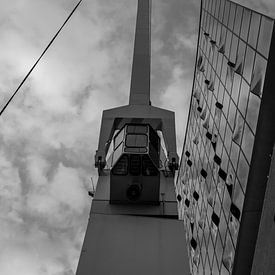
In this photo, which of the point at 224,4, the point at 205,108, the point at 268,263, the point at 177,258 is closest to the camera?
the point at 177,258

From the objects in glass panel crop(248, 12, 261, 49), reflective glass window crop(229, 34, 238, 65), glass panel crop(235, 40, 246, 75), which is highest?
reflective glass window crop(229, 34, 238, 65)

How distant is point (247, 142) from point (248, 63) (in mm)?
4341

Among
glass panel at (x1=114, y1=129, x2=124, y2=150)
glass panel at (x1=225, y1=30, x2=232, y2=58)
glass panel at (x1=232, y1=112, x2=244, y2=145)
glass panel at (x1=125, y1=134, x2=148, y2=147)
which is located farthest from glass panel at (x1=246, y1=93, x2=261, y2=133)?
glass panel at (x1=225, y1=30, x2=232, y2=58)

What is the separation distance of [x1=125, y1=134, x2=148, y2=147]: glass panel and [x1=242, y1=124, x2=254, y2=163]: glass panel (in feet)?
20.1

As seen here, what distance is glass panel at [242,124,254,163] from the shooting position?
2108 cm

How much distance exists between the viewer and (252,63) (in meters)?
22.4

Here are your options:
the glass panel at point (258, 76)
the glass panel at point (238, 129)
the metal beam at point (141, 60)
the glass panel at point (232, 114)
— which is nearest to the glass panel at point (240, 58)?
the glass panel at point (232, 114)

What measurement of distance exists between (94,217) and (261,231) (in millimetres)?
7136

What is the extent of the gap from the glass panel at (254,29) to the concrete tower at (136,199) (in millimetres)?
5564

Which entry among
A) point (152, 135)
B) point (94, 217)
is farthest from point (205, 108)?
point (94, 217)

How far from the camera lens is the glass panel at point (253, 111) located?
20734 millimetres

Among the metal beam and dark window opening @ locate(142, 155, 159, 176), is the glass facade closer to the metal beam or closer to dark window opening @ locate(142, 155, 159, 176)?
the metal beam

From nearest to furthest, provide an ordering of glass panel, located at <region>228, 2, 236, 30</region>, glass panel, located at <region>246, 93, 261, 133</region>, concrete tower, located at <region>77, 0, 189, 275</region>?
concrete tower, located at <region>77, 0, 189, 275</region> → glass panel, located at <region>246, 93, 261, 133</region> → glass panel, located at <region>228, 2, 236, 30</region>

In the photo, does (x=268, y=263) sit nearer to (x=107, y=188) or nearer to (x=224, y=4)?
(x=107, y=188)
